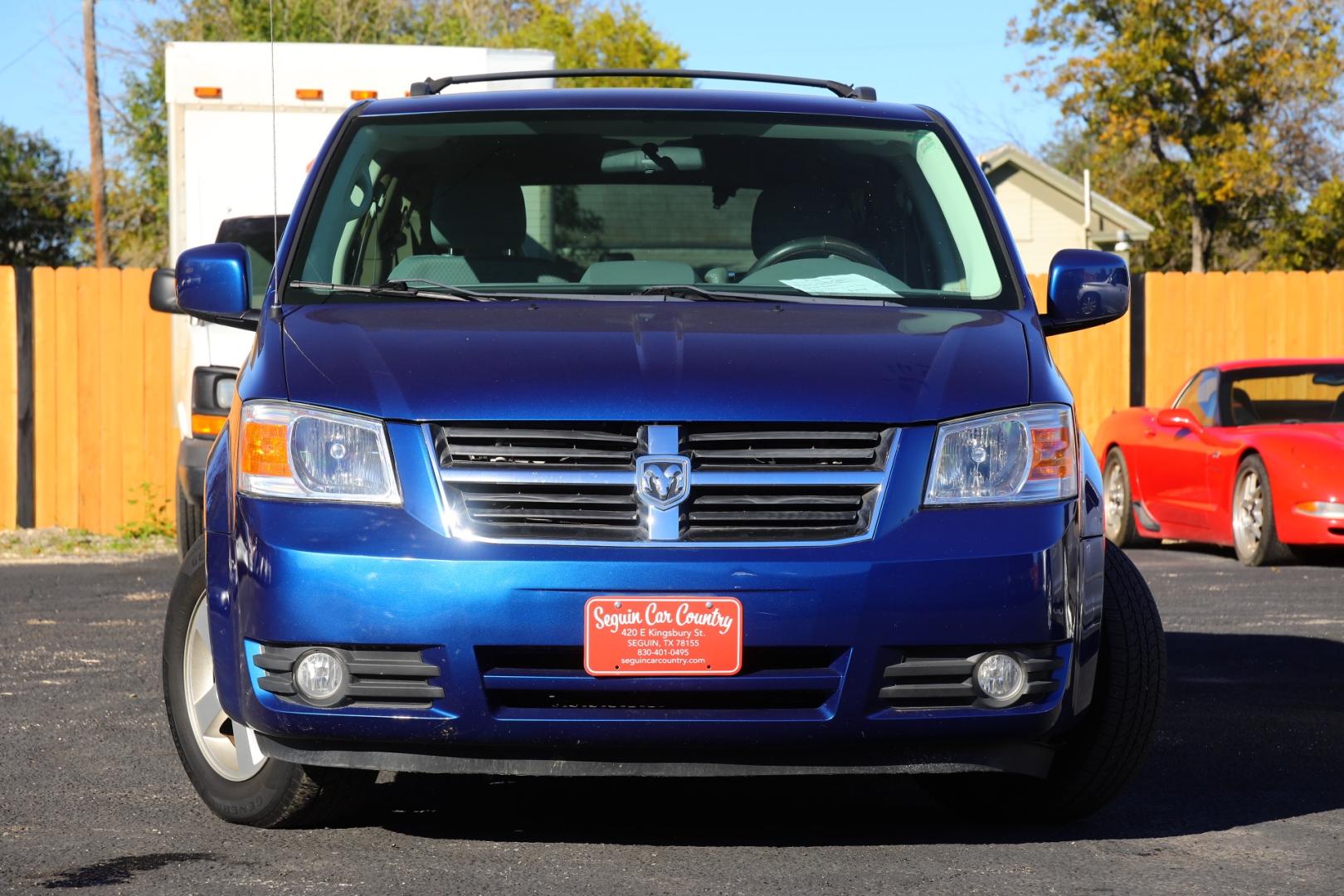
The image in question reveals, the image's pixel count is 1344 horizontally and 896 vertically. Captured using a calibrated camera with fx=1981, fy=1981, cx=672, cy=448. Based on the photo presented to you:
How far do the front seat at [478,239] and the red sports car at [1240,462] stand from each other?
26.0ft

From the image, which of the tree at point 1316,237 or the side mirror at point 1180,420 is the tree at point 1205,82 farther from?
the side mirror at point 1180,420

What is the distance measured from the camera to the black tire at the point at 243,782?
4.75 m

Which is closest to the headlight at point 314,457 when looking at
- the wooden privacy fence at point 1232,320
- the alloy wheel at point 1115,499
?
the alloy wheel at point 1115,499

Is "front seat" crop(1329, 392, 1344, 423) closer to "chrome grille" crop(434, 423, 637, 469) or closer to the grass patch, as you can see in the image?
the grass patch

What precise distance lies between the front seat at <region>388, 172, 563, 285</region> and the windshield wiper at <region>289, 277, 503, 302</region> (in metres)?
0.20

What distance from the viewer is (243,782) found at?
4.86 meters

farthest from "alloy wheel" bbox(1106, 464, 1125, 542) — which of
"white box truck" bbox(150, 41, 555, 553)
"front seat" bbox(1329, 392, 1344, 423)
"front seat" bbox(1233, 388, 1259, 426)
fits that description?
"white box truck" bbox(150, 41, 555, 553)

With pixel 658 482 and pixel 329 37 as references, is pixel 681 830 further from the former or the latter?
pixel 329 37

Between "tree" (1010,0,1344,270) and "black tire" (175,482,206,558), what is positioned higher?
"tree" (1010,0,1344,270)

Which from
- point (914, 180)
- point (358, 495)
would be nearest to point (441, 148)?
point (914, 180)

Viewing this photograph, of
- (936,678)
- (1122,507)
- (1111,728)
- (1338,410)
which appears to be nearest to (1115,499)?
(1122,507)

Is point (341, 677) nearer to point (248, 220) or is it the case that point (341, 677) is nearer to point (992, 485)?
point (992, 485)

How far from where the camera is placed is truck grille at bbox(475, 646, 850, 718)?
4.14 meters

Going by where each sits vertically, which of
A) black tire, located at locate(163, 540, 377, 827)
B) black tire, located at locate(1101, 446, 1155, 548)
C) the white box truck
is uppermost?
the white box truck
